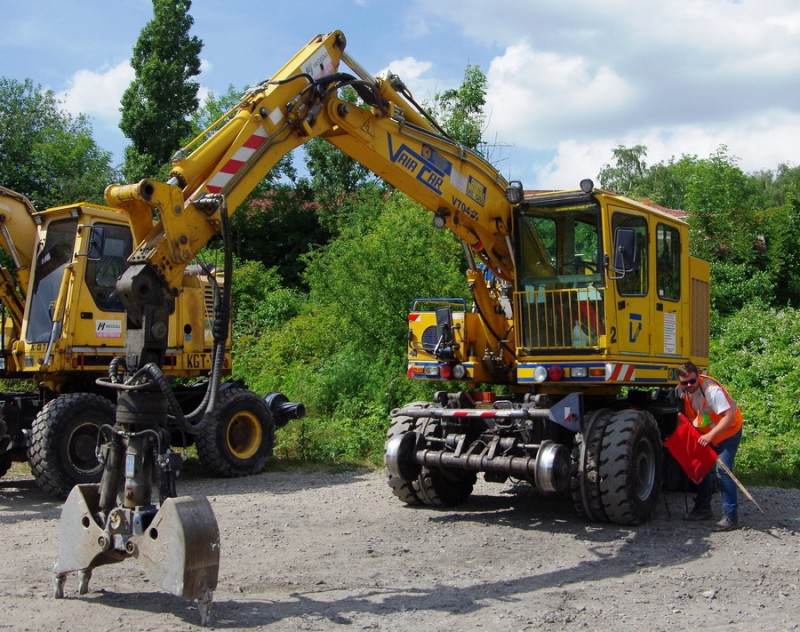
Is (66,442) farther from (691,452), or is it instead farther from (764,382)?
(764,382)

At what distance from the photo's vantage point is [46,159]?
113ft

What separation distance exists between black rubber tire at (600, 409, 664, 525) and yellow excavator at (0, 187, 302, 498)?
4.46 metres

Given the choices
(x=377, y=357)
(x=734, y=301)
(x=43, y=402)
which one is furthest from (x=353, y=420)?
(x=734, y=301)

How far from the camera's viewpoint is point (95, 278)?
11477 mm

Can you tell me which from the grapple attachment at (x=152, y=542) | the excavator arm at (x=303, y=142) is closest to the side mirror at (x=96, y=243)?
the excavator arm at (x=303, y=142)

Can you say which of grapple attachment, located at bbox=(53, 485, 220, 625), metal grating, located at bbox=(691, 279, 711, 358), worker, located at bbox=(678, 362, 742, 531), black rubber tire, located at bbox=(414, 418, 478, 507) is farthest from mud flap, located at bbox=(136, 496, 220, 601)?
metal grating, located at bbox=(691, 279, 711, 358)

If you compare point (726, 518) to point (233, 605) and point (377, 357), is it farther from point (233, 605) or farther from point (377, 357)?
point (377, 357)

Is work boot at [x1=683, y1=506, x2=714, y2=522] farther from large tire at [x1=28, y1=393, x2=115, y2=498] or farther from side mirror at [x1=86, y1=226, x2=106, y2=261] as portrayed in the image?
side mirror at [x1=86, y1=226, x2=106, y2=261]

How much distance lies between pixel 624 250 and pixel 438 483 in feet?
10.3

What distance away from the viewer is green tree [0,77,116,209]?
3291 cm

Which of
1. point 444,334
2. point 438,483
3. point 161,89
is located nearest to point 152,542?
point 438,483

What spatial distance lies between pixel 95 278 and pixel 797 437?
10269 millimetres

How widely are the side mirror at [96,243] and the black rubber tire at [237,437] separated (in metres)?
2.41

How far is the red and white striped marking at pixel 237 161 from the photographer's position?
7.66 meters
